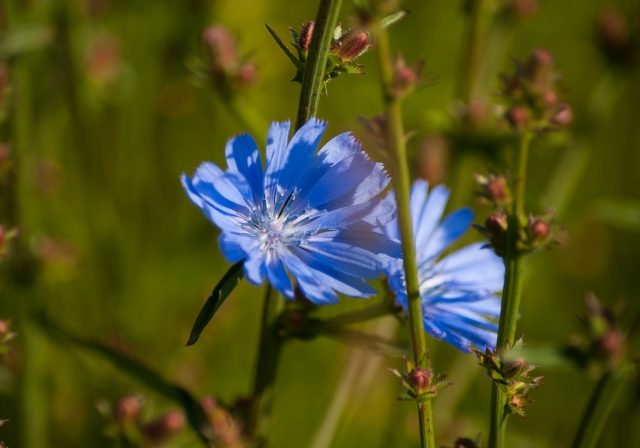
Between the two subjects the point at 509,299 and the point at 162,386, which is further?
the point at 162,386

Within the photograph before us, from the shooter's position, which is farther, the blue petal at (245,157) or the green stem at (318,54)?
the blue petal at (245,157)

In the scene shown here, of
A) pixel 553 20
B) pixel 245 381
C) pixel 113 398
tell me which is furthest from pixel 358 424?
pixel 553 20

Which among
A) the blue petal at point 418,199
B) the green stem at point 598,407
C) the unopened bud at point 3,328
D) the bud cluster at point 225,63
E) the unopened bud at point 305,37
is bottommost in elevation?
the green stem at point 598,407

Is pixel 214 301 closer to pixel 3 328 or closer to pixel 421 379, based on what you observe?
pixel 421 379

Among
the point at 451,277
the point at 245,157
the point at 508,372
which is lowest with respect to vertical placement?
the point at 508,372

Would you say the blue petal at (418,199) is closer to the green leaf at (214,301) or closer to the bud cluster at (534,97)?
the bud cluster at (534,97)

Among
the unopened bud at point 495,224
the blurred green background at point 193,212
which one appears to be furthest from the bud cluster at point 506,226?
the blurred green background at point 193,212

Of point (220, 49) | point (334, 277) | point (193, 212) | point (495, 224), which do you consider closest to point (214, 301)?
point (334, 277)
